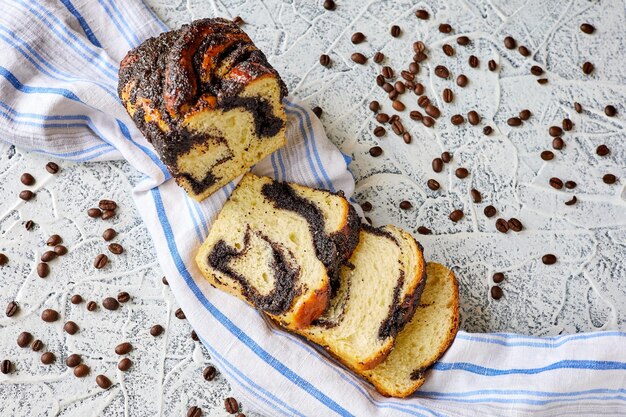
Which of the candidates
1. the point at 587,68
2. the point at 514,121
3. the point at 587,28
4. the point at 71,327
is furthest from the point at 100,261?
the point at 587,28

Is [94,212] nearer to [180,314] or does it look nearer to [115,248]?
[115,248]

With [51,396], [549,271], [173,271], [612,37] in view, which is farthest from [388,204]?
[51,396]

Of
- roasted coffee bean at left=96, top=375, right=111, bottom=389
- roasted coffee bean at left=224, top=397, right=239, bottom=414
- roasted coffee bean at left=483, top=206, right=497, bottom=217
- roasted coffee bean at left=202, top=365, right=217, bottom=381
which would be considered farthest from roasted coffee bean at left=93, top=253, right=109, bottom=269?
roasted coffee bean at left=483, top=206, right=497, bottom=217

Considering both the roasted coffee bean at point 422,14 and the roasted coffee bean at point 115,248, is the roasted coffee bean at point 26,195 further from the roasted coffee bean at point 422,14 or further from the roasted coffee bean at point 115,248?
the roasted coffee bean at point 422,14

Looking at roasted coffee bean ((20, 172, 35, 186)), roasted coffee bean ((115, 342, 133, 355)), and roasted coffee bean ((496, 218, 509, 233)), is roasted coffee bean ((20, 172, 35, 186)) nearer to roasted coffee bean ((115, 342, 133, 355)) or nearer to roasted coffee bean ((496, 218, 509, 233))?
roasted coffee bean ((115, 342, 133, 355))

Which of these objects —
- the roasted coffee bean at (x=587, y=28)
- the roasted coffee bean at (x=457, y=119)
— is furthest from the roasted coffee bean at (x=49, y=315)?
the roasted coffee bean at (x=587, y=28)

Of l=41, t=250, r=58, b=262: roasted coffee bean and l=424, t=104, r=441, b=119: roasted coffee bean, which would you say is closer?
l=41, t=250, r=58, b=262: roasted coffee bean

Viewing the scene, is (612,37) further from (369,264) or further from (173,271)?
(173,271)
